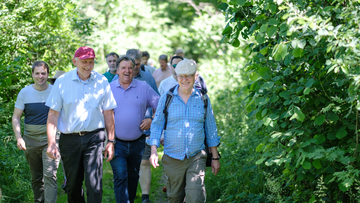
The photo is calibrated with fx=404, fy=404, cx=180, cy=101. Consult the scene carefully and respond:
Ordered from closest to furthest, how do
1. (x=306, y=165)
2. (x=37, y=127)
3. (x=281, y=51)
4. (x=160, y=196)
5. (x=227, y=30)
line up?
(x=281, y=51)
(x=306, y=165)
(x=227, y=30)
(x=37, y=127)
(x=160, y=196)

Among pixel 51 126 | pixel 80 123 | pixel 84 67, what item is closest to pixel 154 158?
pixel 80 123

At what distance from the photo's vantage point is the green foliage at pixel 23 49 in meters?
6.28

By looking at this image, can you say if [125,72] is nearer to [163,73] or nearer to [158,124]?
[158,124]

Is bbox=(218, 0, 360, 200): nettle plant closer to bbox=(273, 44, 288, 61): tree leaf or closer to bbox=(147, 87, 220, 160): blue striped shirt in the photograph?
bbox=(273, 44, 288, 61): tree leaf

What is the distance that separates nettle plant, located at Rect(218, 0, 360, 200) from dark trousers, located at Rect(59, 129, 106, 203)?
7.16ft

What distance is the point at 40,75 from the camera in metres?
5.75

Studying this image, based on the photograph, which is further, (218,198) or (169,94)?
(218,198)

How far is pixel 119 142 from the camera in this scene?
5.85 meters

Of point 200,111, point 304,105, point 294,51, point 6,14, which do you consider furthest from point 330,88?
point 6,14

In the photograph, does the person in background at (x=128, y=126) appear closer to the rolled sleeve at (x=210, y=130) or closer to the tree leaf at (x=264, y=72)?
the rolled sleeve at (x=210, y=130)

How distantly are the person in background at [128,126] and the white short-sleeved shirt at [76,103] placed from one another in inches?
26.5

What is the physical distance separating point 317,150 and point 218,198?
316 centimetres

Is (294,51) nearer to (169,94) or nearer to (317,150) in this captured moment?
(317,150)

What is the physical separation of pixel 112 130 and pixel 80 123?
520mm
